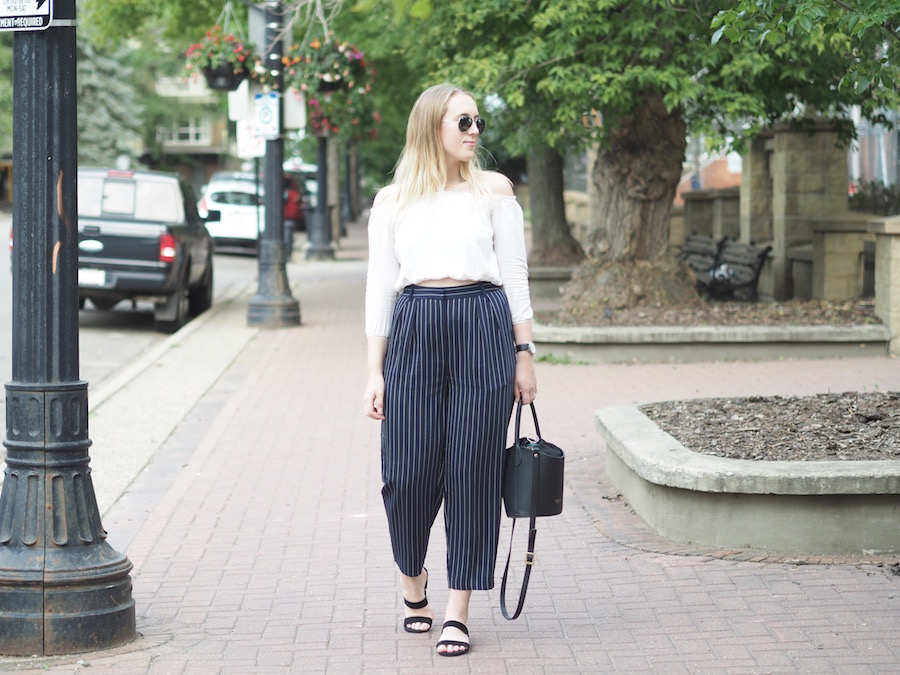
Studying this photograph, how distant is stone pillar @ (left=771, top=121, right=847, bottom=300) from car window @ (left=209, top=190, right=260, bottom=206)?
15.9 m

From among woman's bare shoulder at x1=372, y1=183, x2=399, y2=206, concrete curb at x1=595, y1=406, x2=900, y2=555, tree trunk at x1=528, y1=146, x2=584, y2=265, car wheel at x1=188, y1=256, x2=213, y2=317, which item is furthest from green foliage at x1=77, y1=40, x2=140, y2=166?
woman's bare shoulder at x1=372, y1=183, x2=399, y2=206

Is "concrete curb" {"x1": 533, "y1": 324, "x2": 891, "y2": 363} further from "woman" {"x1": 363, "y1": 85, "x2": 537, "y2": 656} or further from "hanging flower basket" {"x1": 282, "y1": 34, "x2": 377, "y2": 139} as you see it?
"woman" {"x1": 363, "y1": 85, "x2": 537, "y2": 656}

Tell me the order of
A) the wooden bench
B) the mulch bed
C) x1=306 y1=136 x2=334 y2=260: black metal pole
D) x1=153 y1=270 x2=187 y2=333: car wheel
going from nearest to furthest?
the mulch bed, x1=153 y1=270 x2=187 y2=333: car wheel, the wooden bench, x1=306 y1=136 x2=334 y2=260: black metal pole

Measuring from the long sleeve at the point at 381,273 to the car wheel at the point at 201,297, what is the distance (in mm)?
13250

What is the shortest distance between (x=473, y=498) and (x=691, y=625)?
3.04 feet

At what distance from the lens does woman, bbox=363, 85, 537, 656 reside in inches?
173

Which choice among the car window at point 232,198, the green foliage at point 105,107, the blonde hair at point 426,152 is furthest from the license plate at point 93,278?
the green foliage at point 105,107

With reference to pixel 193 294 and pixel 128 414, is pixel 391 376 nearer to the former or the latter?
pixel 128 414

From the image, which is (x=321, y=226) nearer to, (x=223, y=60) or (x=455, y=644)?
(x=223, y=60)

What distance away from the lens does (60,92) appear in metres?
4.39

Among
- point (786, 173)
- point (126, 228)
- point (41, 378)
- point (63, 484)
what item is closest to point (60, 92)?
point (41, 378)

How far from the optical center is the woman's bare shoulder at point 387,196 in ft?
14.7

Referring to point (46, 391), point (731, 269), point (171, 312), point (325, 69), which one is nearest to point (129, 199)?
point (171, 312)

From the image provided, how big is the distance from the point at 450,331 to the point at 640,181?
30.1 feet
